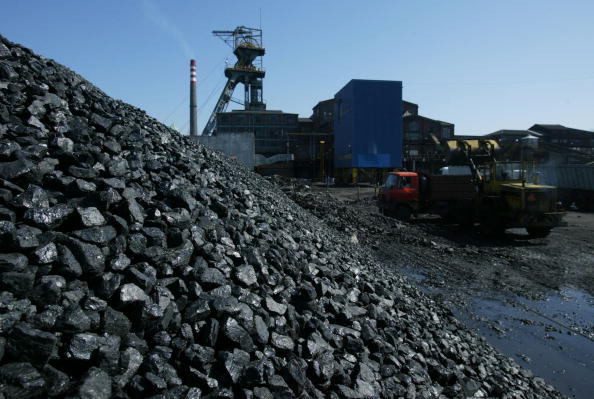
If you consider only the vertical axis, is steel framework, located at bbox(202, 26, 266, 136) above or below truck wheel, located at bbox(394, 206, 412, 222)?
above

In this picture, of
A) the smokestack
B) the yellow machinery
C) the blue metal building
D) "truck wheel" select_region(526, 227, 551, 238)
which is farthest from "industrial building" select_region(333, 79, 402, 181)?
"truck wheel" select_region(526, 227, 551, 238)

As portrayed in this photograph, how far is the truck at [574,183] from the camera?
22.5 metres

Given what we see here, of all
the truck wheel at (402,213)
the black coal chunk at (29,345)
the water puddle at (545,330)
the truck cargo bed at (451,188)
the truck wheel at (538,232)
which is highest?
the truck cargo bed at (451,188)

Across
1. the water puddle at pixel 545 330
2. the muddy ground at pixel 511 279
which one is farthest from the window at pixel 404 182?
the water puddle at pixel 545 330

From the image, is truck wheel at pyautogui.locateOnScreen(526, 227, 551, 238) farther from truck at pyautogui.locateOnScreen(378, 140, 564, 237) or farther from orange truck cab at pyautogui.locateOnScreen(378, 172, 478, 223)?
orange truck cab at pyautogui.locateOnScreen(378, 172, 478, 223)

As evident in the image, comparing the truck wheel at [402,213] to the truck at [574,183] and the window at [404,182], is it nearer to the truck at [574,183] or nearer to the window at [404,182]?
the window at [404,182]

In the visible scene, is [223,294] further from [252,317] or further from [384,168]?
[384,168]

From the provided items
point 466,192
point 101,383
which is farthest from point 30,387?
point 466,192

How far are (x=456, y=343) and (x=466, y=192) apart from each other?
11.1m

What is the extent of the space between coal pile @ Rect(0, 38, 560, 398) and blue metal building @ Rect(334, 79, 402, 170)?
107 feet

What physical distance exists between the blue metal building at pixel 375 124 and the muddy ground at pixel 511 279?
2154 centimetres

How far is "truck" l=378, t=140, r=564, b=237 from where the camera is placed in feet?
41.6

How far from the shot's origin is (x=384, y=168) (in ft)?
124

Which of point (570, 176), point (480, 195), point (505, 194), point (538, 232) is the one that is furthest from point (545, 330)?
point (570, 176)
